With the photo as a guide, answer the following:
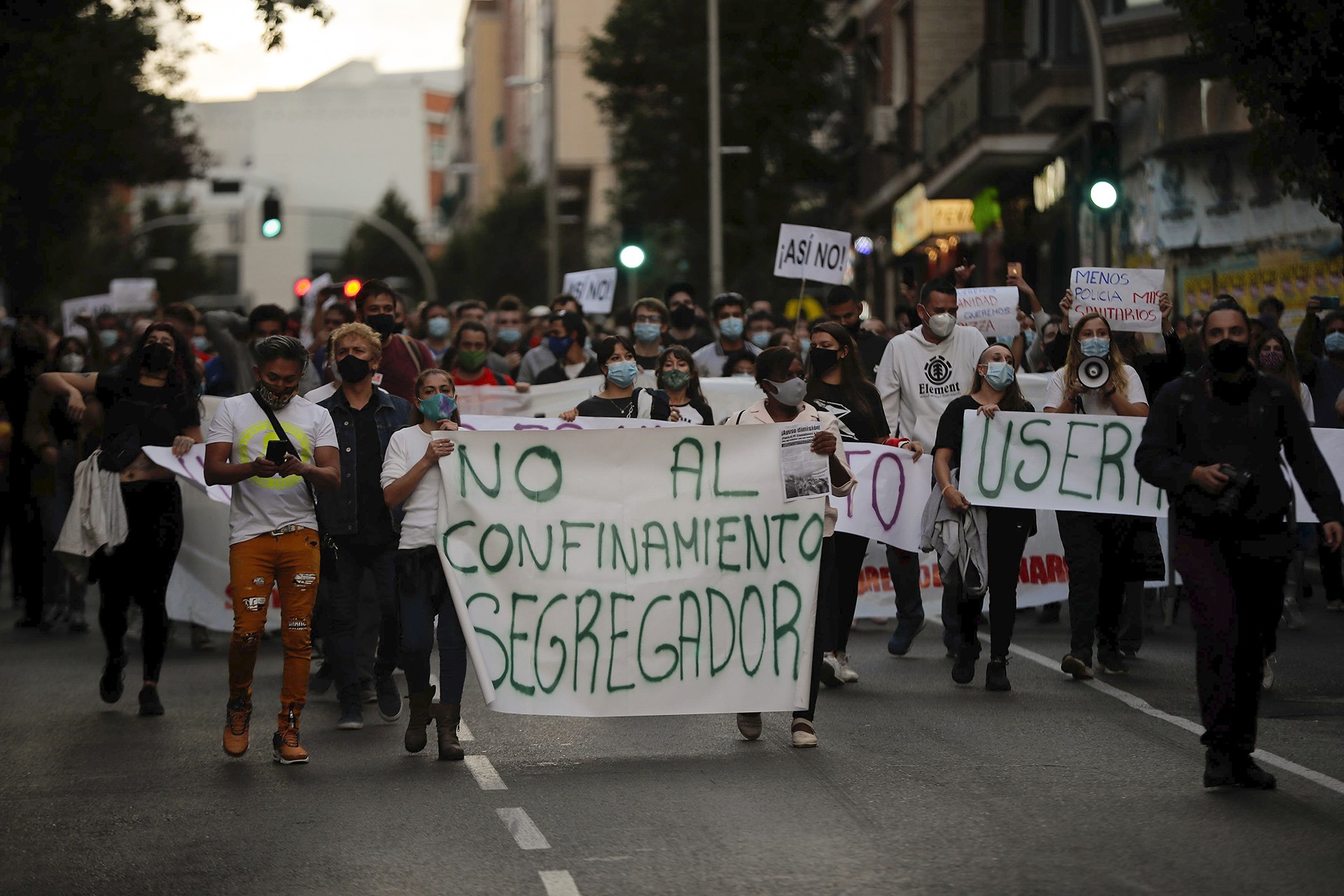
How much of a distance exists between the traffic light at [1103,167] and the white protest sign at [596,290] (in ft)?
13.7

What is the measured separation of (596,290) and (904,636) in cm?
692

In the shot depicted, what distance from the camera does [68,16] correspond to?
13711 mm

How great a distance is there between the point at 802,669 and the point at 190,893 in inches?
119

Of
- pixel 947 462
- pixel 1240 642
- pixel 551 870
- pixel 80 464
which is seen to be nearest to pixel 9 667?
pixel 80 464

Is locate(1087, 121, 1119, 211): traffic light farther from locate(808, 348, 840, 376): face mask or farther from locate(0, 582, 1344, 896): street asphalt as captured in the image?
locate(808, 348, 840, 376): face mask

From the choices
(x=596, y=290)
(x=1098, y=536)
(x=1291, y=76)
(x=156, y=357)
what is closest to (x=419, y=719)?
(x=156, y=357)

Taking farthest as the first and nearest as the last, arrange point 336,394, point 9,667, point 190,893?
point 9,667
point 336,394
point 190,893

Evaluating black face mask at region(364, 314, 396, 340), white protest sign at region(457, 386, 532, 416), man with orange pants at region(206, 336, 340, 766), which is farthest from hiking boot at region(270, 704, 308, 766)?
white protest sign at region(457, 386, 532, 416)

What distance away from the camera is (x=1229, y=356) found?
24.3 ft

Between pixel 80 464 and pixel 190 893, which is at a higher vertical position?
pixel 80 464

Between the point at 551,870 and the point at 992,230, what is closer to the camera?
the point at 551,870

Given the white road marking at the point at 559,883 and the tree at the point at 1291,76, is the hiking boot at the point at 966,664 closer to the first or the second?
the white road marking at the point at 559,883

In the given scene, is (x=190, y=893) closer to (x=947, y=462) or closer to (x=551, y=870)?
(x=551, y=870)

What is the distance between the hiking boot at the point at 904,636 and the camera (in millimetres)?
11234
